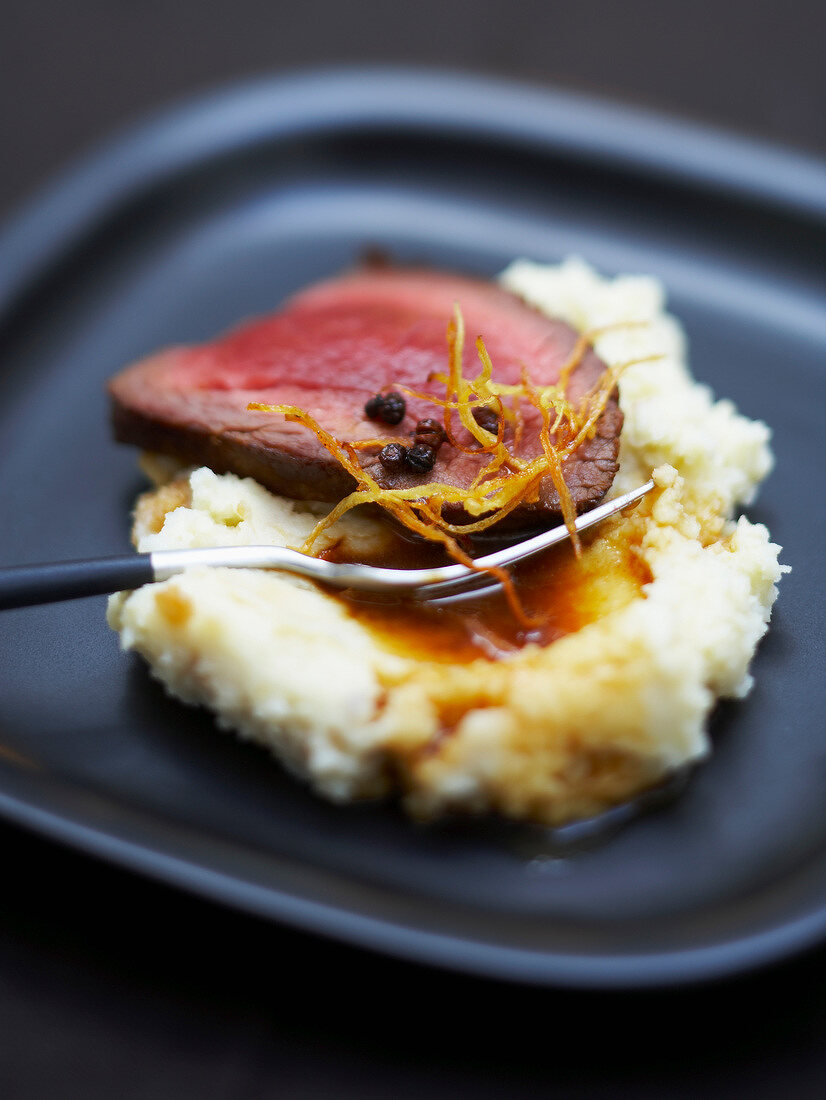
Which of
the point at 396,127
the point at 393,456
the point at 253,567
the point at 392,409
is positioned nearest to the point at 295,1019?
the point at 253,567

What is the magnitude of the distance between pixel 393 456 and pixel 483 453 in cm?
27

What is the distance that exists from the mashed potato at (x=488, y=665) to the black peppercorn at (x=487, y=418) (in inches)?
16.4

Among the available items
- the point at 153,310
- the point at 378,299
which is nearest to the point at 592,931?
the point at 378,299

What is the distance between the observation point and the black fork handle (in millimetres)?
2680

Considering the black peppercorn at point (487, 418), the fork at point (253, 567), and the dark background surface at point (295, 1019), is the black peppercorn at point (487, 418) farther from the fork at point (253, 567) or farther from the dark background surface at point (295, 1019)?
the dark background surface at point (295, 1019)

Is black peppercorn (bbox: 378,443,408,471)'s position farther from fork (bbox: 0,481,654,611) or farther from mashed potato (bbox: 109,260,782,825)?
fork (bbox: 0,481,654,611)

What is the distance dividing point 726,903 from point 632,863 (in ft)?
0.76

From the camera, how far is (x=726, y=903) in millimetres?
2469

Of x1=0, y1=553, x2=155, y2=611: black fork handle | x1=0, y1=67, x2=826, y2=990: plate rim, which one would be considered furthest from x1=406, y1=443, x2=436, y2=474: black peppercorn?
x1=0, y1=67, x2=826, y2=990: plate rim

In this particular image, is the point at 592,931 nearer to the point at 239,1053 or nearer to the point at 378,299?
the point at 239,1053

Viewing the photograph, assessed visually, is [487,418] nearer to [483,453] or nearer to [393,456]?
[483,453]

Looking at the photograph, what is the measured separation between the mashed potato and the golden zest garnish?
0.51 ft

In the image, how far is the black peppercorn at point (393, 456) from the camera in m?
2.99

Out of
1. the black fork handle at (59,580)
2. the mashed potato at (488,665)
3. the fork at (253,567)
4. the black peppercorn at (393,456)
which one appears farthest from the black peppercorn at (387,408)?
the black fork handle at (59,580)
